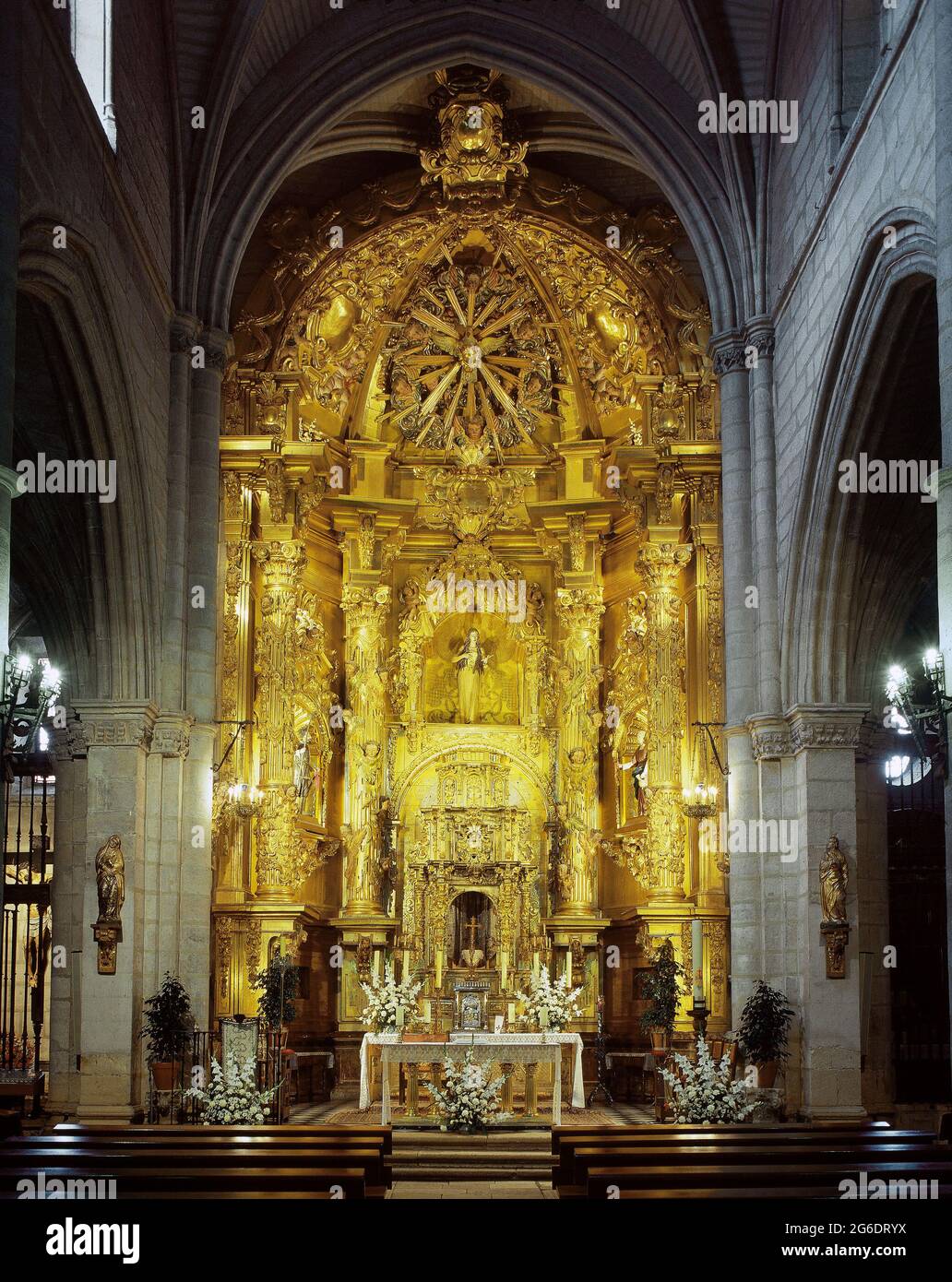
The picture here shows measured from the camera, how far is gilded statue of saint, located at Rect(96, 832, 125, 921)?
65.5 ft

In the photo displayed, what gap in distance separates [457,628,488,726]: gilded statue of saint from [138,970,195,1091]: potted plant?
10.5m

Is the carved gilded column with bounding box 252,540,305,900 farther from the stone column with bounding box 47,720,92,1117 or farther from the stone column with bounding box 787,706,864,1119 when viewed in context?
A: the stone column with bounding box 787,706,864,1119

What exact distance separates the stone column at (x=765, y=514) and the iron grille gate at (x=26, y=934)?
29.6ft

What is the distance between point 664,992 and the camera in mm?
23562

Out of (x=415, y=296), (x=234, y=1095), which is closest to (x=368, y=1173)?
(x=234, y=1095)

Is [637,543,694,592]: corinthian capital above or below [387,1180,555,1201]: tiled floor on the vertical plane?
above

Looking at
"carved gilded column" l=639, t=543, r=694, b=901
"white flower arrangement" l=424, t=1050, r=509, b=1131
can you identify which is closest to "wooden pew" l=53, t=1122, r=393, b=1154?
"white flower arrangement" l=424, t=1050, r=509, b=1131

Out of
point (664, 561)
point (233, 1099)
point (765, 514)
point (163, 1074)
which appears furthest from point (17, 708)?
point (664, 561)

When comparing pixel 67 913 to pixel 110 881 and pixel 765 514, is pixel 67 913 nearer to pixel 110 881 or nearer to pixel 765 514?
pixel 110 881

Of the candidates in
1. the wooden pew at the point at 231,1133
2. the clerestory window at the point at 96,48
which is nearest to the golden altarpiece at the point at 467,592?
the clerestory window at the point at 96,48

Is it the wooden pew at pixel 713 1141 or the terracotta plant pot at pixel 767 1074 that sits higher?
the wooden pew at pixel 713 1141

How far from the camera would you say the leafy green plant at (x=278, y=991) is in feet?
74.1

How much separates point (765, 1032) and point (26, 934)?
16201 millimetres

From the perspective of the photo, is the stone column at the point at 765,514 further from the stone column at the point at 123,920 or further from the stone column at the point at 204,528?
the stone column at the point at 123,920
